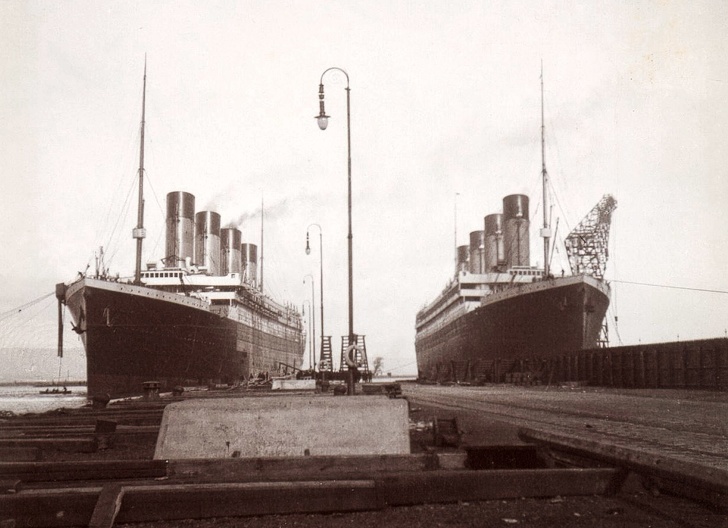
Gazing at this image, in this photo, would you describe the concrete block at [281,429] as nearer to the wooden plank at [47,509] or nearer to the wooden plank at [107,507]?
the wooden plank at [107,507]

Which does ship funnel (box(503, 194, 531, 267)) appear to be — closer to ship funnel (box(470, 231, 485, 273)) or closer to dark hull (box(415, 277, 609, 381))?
dark hull (box(415, 277, 609, 381))

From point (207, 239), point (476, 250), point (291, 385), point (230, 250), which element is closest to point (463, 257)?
point (476, 250)

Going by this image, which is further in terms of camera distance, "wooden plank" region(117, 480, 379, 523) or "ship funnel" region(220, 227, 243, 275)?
"ship funnel" region(220, 227, 243, 275)

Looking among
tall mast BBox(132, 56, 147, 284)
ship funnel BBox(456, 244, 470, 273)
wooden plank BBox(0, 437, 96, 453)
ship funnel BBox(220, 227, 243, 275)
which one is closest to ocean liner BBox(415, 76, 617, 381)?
ship funnel BBox(456, 244, 470, 273)

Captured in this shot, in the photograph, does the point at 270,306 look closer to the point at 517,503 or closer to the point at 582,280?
the point at 582,280

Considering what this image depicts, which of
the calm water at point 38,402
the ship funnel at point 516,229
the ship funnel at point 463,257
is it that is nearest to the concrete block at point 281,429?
the calm water at point 38,402

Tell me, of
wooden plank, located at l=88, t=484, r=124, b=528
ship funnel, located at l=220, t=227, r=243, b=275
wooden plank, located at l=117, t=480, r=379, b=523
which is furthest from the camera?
ship funnel, located at l=220, t=227, r=243, b=275
